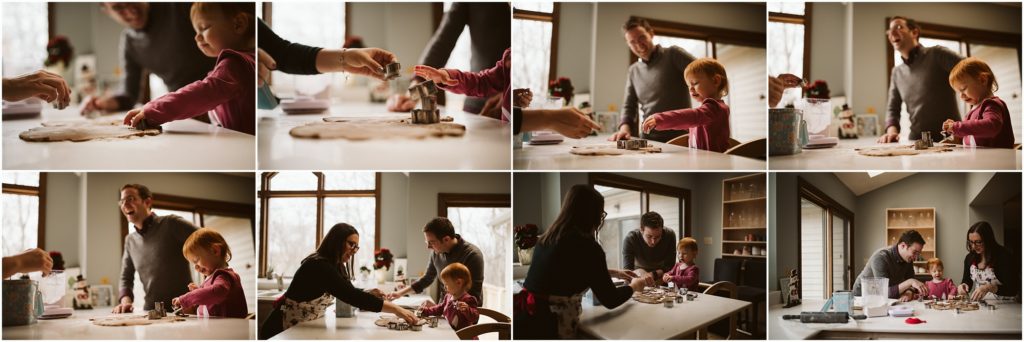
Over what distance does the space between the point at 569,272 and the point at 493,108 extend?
2.13 ft

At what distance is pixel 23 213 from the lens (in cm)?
303

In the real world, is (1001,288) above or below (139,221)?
below

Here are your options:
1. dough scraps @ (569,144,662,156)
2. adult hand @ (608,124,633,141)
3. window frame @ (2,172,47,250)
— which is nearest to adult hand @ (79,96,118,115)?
window frame @ (2,172,47,250)

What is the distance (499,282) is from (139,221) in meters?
1.32

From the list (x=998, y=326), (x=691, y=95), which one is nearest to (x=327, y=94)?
(x=691, y=95)

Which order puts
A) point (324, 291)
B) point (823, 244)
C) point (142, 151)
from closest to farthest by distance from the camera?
point (142, 151), point (324, 291), point (823, 244)

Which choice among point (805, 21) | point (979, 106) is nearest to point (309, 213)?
point (805, 21)

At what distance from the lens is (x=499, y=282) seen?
3.03m

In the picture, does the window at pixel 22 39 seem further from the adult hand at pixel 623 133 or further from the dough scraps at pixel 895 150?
the dough scraps at pixel 895 150

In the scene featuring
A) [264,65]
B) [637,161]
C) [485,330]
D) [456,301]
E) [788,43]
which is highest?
[788,43]

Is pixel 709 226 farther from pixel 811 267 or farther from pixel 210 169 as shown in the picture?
pixel 210 169

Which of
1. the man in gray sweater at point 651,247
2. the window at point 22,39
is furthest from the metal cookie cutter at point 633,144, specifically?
the window at point 22,39

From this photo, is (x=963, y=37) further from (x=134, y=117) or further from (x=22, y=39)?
(x=22, y=39)

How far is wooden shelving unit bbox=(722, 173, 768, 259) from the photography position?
3057mm
